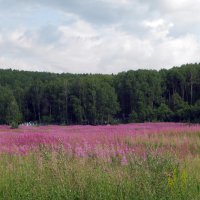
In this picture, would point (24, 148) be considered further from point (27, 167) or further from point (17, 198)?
point (17, 198)

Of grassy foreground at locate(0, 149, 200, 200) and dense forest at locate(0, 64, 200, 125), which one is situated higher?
dense forest at locate(0, 64, 200, 125)

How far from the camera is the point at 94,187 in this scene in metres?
7.54

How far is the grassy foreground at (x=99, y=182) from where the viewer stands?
7.12 m

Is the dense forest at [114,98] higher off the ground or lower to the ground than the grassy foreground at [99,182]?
higher

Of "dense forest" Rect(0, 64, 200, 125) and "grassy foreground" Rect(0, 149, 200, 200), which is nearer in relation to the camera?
"grassy foreground" Rect(0, 149, 200, 200)

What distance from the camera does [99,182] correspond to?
7715mm

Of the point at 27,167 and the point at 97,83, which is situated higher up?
the point at 97,83

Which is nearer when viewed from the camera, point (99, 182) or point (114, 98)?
point (99, 182)

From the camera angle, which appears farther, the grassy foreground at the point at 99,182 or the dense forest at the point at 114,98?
the dense forest at the point at 114,98

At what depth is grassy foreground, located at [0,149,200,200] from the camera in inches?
281

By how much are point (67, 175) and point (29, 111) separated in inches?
3177

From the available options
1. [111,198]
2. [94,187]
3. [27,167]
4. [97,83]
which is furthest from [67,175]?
[97,83]

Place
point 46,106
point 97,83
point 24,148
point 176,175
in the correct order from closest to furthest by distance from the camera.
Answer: point 176,175, point 24,148, point 97,83, point 46,106

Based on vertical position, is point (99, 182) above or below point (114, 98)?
below
